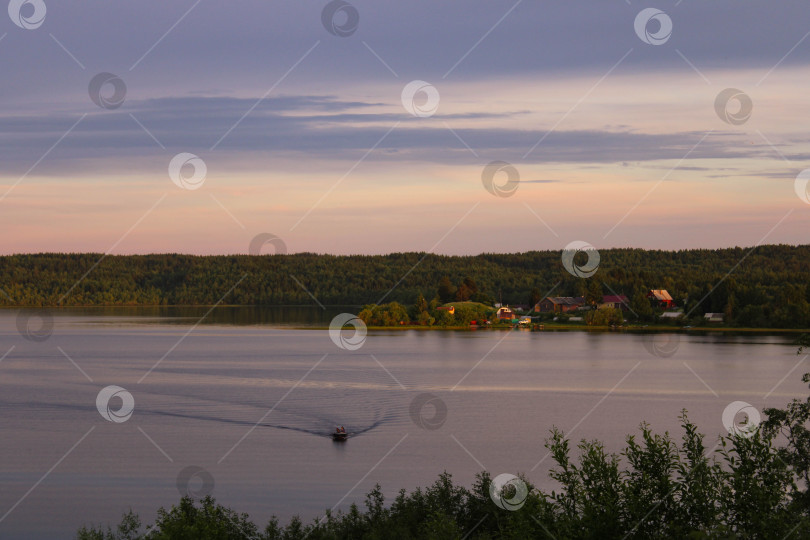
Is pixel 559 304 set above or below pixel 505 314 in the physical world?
above

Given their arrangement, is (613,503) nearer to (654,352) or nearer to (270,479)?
(270,479)

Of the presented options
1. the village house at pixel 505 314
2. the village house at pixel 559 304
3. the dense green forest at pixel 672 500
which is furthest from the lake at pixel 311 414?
the village house at pixel 559 304

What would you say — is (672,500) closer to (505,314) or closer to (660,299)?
(505,314)

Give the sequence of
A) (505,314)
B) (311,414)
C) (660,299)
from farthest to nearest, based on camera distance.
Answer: (660,299)
(505,314)
(311,414)

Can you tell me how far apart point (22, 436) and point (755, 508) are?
27329 millimetres

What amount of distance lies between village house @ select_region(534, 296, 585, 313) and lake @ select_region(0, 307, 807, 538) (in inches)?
1551

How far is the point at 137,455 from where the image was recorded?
95.4ft

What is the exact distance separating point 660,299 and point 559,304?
12385 millimetres

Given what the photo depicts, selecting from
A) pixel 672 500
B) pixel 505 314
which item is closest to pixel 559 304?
pixel 505 314

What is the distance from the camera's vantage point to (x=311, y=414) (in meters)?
35.7

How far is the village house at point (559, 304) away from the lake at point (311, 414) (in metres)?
39.4

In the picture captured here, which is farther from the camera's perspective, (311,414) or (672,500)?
(311,414)

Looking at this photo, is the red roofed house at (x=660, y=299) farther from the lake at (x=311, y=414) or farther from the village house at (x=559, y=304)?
the lake at (x=311, y=414)

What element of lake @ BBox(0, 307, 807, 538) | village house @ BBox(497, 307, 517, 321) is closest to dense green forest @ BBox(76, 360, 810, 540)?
lake @ BBox(0, 307, 807, 538)
